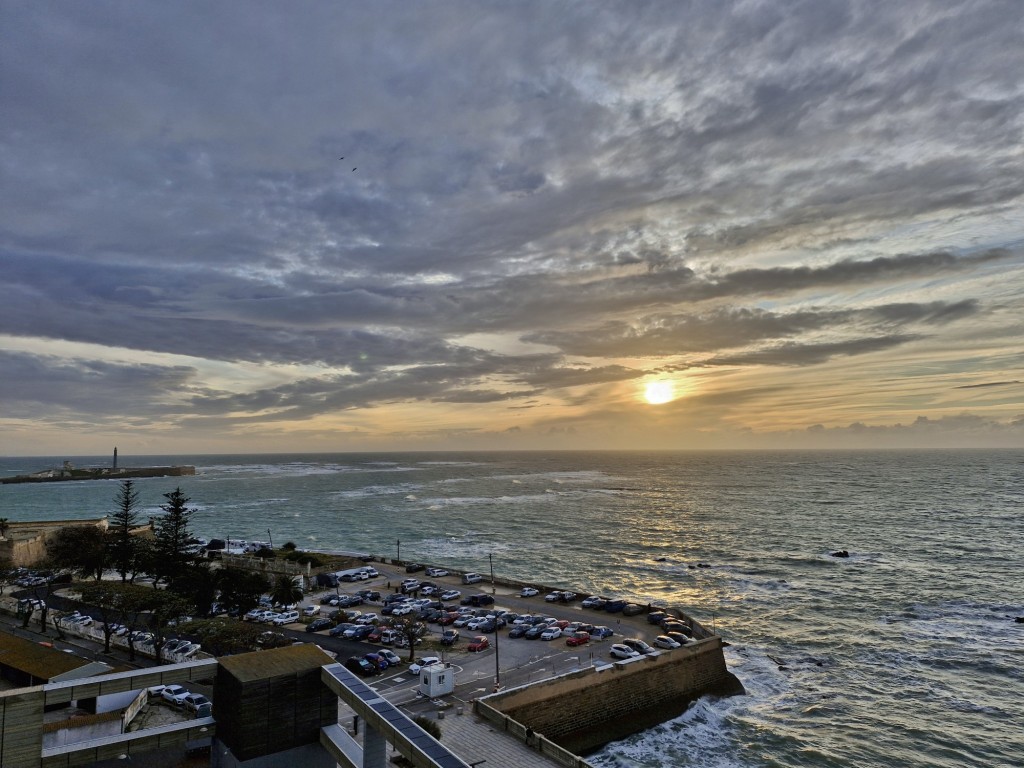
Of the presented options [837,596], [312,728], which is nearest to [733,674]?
[837,596]

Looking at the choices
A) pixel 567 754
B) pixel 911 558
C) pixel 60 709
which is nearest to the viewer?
pixel 567 754

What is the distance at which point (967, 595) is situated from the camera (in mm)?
68188

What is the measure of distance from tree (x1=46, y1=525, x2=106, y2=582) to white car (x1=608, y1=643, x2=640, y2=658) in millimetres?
50642

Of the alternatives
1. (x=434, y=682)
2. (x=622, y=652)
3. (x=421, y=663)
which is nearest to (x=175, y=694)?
(x=434, y=682)

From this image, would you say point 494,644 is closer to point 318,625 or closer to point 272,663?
point 318,625

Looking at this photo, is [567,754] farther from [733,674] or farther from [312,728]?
[733,674]

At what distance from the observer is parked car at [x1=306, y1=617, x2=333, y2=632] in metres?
50.9

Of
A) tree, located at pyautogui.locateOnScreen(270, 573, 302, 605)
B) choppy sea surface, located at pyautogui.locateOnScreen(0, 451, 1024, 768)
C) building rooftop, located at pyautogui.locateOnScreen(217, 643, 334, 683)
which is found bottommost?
choppy sea surface, located at pyautogui.locateOnScreen(0, 451, 1024, 768)

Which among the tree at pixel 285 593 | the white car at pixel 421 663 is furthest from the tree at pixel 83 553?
the white car at pixel 421 663

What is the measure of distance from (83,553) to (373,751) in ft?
217

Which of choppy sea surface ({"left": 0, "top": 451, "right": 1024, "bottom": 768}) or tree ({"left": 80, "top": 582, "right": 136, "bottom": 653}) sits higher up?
tree ({"left": 80, "top": 582, "right": 136, "bottom": 653})

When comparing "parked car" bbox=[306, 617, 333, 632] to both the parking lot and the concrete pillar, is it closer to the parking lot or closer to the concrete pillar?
the parking lot

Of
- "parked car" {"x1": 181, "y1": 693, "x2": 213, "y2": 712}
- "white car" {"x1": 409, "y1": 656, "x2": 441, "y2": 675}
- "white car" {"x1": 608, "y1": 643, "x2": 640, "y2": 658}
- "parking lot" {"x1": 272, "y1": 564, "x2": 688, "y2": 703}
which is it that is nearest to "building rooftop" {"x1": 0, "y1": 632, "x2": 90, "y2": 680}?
"parked car" {"x1": 181, "y1": 693, "x2": 213, "y2": 712}

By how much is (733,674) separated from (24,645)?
47507mm
